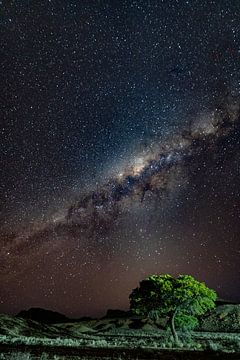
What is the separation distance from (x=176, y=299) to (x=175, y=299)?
123mm

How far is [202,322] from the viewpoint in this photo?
8894 cm

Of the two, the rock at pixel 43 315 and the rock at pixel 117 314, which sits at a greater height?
the rock at pixel 43 315

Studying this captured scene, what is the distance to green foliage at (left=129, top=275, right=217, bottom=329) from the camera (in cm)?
4072

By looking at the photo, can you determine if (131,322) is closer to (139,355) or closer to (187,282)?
(187,282)

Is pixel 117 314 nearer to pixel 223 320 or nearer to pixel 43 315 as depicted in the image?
pixel 43 315

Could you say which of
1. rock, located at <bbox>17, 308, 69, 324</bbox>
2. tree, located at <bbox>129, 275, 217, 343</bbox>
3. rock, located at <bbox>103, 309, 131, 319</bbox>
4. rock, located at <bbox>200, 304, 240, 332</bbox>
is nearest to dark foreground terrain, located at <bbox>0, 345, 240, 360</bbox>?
tree, located at <bbox>129, 275, 217, 343</bbox>

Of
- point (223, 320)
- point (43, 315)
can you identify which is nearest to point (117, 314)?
point (43, 315)

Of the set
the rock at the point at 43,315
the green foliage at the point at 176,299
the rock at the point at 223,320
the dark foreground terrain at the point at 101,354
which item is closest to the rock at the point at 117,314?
the rock at the point at 43,315

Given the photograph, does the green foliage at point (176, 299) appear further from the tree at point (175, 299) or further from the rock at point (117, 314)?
the rock at point (117, 314)

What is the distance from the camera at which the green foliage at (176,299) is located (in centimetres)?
4072

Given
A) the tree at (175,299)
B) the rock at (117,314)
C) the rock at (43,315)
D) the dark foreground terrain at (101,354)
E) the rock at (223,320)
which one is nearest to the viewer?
the dark foreground terrain at (101,354)

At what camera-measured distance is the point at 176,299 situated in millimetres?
40812

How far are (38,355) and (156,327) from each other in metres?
87.6

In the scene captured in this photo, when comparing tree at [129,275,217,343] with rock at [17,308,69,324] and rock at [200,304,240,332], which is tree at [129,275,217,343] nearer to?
rock at [200,304,240,332]
